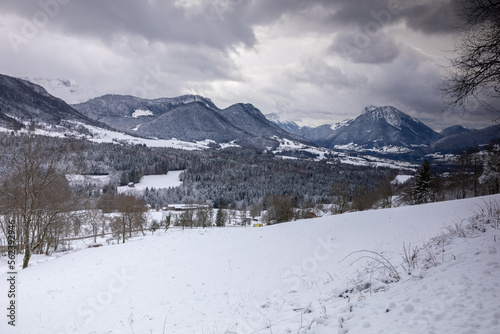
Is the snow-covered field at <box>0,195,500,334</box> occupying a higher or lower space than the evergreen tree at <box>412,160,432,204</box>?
lower

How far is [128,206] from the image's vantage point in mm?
38375

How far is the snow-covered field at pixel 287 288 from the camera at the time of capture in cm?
459

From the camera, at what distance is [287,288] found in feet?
28.1

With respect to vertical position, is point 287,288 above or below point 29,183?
below

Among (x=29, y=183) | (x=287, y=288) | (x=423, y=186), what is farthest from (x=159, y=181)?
(x=287, y=288)

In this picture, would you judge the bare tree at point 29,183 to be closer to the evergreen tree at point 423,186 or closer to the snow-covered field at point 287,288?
the snow-covered field at point 287,288

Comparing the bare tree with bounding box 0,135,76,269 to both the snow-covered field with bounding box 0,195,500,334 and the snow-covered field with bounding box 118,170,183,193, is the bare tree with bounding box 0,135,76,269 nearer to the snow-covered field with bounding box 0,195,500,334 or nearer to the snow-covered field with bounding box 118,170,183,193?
the snow-covered field with bounding box 0,195,500,334

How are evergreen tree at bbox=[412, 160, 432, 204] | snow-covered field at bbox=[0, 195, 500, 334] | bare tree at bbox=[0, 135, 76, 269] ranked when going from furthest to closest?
evergreen tree at bbox=[412, 160, 432, 204]
bare tree at bbox=[0, 135, 76, 269]
snow-covered field at bbox=[0, 195, 500, 334]

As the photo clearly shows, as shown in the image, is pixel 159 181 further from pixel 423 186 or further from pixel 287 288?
pixel 287 288

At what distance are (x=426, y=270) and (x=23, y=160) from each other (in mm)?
23367

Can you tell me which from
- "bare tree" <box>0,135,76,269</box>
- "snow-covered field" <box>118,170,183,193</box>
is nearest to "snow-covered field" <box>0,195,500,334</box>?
"bare tree" <box>0,135,76,269</box>

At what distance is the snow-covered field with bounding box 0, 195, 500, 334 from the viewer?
4586 mm

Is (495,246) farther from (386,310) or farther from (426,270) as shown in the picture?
(386,310)


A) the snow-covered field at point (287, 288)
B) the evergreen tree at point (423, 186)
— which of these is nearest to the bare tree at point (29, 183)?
the snow-covered field at point (287, 288)
